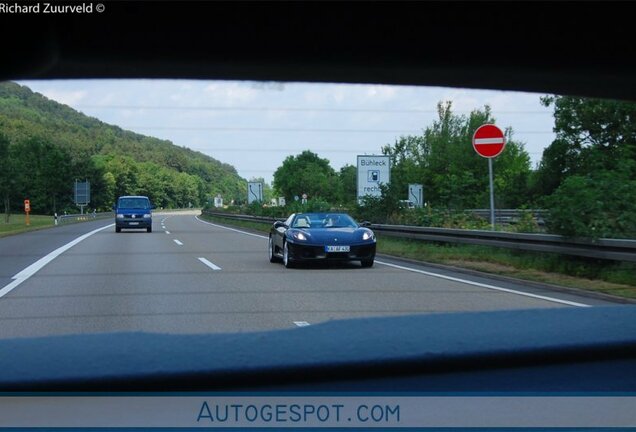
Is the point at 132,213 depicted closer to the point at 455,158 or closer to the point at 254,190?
the point at 254,190

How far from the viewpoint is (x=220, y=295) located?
33.0 feet

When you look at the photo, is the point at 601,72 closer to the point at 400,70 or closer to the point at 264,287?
the point at 400,70

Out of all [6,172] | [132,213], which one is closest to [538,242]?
[132,213]

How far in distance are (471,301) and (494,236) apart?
6348 millimetres

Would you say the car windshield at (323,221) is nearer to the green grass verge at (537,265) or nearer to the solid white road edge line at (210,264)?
the solid white road edge line at (210,264)

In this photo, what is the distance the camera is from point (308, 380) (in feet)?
14.4

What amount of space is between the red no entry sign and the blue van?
23.5 meters

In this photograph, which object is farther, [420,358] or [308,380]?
[420,358]

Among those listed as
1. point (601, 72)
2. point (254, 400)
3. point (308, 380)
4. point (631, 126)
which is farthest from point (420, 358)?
point (631, 126)

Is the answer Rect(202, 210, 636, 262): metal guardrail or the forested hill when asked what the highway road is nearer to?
Rect(202, 210, 636, 262): metal guardrail

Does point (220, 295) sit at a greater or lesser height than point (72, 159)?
lesser

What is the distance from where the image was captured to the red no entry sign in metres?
15.4

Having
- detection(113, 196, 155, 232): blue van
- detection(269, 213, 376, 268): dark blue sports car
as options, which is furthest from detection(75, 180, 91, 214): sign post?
detection(269, 213, 376, 268): dark blue sports car

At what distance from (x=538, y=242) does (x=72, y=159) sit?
25.6 m
